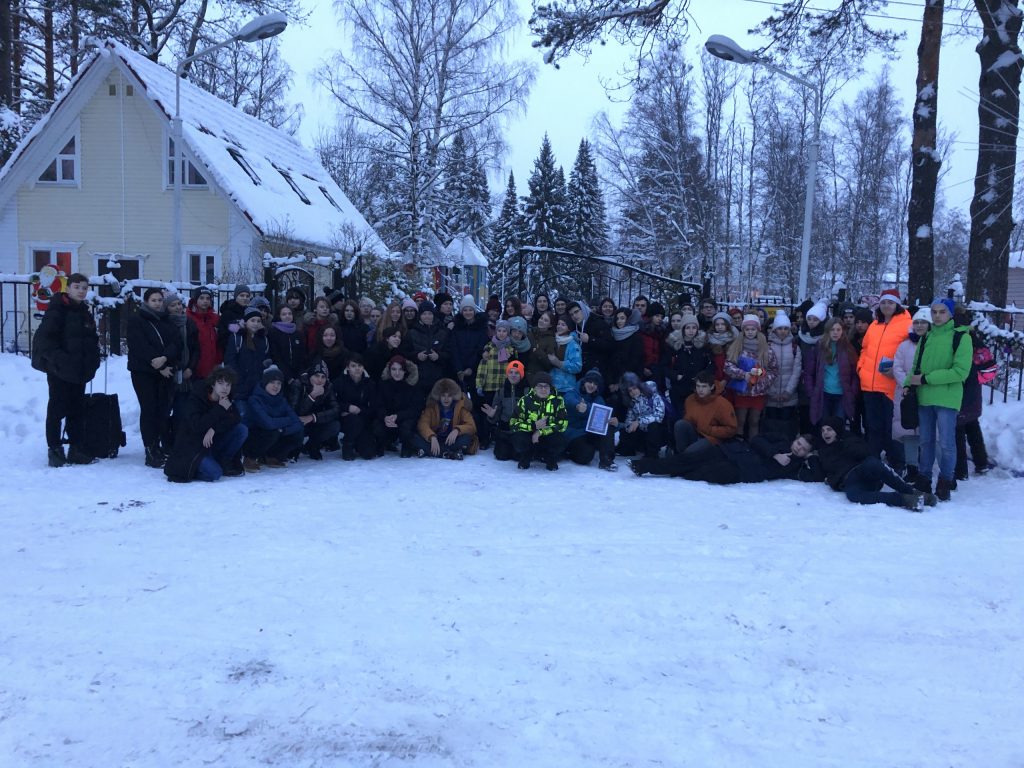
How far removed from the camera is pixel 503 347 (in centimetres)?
877

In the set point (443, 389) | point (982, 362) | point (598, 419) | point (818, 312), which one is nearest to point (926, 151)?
point (818, 312)

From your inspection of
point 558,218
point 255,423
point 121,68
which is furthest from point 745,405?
point 558,218

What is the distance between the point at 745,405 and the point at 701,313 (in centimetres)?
164

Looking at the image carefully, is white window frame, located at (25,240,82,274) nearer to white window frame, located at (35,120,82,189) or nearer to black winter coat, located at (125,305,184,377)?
white window frame, located at (35,120,82,189)

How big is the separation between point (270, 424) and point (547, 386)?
9.20 feet

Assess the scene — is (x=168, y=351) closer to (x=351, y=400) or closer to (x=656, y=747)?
(x=351, y=400)

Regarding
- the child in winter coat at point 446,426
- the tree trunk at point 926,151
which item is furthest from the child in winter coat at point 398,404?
the tree trunk at point 926,151

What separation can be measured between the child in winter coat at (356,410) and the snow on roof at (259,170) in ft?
27.9

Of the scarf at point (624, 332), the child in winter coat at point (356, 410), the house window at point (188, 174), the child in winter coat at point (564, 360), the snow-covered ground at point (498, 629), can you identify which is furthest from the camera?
the house window at point (188, 174)

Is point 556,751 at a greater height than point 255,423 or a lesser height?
lesser

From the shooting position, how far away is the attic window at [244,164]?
66.7 feet

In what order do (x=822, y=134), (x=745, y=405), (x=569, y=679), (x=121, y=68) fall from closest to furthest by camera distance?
1. (x=569, y=679)
2. (x=745, y=405)
3. (x=121, y=68)
4. (x=822, y=134)

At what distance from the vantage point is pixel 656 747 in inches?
127

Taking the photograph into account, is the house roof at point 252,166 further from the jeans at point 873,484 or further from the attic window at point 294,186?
the jeans at point 873,484
